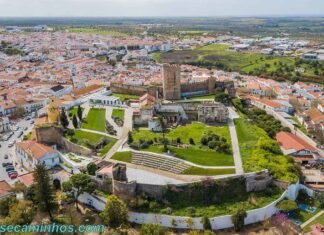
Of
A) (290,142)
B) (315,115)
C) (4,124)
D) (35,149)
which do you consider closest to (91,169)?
(35,149)

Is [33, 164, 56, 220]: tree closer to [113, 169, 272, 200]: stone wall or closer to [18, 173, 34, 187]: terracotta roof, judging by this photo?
[18, 173, 34, 187]: terracotta roof

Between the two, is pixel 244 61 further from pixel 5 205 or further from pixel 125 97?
pixel 5 205

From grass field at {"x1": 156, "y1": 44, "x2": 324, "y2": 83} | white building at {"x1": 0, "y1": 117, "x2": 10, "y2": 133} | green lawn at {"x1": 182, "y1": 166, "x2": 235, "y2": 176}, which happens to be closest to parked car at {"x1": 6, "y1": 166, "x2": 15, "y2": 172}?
white building at {"x1": 0, "y1": 117, "x2": 10, "y2": 133}

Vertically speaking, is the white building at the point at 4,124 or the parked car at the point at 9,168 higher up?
the white building at the point at 4,124

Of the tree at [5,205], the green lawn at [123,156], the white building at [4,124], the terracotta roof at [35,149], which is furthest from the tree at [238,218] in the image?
the white building at [4,124]

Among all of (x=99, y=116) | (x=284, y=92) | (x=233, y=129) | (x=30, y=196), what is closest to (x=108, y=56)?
(x=284, y=92)

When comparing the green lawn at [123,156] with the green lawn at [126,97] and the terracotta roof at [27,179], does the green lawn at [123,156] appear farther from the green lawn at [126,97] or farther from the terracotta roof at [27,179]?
the green lawn at [126,97]
